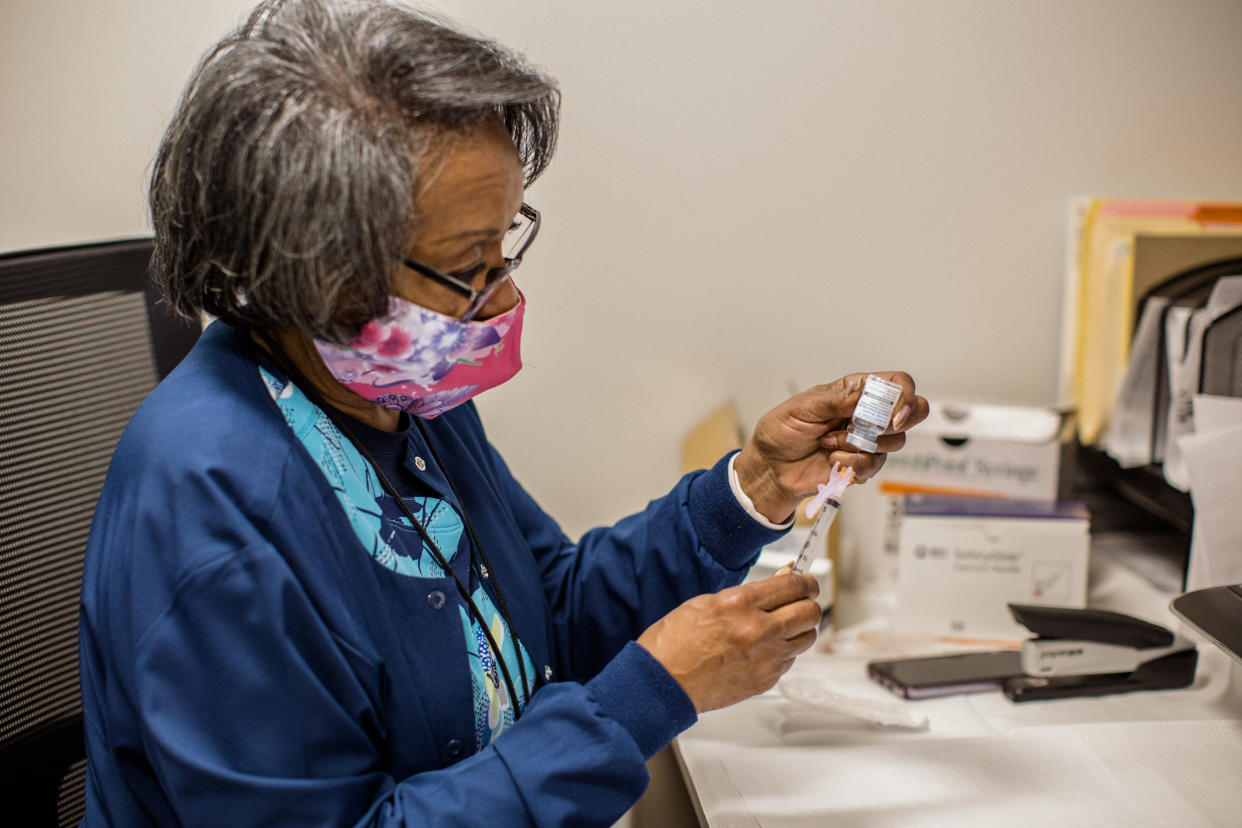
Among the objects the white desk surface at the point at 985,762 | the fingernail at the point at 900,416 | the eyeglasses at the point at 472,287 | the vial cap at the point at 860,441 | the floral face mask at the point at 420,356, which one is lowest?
the white desk surface at the point at 985,762

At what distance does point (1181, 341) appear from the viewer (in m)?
1.42

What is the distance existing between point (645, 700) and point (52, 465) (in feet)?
2.15

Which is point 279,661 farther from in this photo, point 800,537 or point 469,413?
point 800,537

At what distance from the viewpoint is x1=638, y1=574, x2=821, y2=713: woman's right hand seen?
2.70 feet

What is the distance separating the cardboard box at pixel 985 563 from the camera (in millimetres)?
1375

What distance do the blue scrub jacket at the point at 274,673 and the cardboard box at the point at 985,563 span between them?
0.70 metres

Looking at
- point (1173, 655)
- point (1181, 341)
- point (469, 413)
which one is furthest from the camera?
point (1181, 341)

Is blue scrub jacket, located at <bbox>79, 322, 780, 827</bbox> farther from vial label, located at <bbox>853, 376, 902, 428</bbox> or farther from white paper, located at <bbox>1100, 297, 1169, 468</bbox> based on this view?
white paper, located at <bbox>1100, 297, 1169, 468</bbox>

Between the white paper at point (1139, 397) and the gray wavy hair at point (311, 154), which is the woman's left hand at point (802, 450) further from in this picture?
the white paper at point (1139, 397)

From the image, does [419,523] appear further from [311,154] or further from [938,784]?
[938,784]

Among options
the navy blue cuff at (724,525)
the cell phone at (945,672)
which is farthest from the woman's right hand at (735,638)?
the cell phone at (945,672)

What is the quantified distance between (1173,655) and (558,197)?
105cm

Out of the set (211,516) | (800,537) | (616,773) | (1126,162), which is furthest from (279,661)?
(1126,162)

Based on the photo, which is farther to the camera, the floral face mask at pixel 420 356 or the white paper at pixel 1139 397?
the white paper at pixel 1139 397
